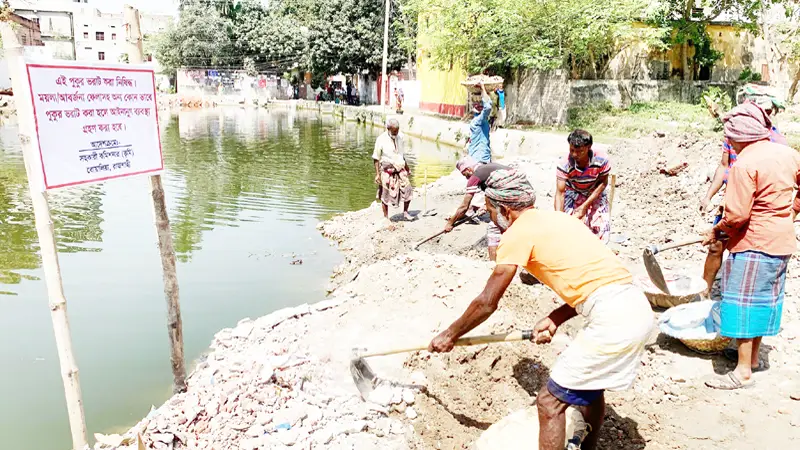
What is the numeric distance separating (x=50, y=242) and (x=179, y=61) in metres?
51.9

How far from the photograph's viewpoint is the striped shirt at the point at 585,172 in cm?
521

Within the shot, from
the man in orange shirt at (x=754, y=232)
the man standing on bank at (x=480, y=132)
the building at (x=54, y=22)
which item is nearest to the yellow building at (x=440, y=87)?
the man standing on bank at (x=480, y=132)

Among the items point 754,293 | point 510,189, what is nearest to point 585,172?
point 754,293

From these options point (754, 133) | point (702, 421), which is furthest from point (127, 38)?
point (702, 421)

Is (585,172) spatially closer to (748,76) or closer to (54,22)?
(748,76)

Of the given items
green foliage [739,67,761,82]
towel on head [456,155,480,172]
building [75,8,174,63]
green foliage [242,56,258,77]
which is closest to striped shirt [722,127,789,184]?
towel on head [456,155,480,172]

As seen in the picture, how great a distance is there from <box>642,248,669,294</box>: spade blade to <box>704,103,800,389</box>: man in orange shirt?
99 cm

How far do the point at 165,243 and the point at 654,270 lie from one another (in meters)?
3.91

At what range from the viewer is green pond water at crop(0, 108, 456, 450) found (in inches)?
211

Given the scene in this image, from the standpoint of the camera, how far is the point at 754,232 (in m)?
3.82

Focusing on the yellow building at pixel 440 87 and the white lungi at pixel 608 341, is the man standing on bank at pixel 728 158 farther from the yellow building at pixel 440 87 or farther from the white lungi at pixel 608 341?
the yellow building at pixel 440 87

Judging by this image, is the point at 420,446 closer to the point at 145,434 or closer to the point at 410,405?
the point at 410,405

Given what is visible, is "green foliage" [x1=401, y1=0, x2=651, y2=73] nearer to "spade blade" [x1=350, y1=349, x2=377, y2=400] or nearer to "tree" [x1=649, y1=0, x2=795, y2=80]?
"tree" [x1=649, y1=0, x2=795, y2=80]

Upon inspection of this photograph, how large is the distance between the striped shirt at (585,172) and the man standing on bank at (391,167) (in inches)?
140
